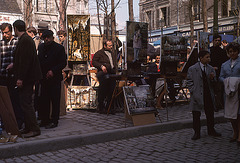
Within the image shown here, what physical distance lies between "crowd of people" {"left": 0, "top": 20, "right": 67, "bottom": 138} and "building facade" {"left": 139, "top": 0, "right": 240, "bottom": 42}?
796 inches

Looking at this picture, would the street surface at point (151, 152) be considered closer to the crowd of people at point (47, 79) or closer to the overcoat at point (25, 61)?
the crowd of people at point (47, 79)

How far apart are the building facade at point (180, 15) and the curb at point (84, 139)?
19.8m

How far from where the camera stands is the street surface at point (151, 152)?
4.89 meters

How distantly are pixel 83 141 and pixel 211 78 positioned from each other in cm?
264

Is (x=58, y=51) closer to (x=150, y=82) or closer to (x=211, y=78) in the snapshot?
(x=211, y=78)

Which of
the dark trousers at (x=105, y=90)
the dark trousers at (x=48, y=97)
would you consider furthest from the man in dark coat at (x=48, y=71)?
the dark trousers at (x=105, y=90)

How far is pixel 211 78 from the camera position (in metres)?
6.32

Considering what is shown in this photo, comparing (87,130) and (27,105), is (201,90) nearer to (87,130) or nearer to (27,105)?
(87,130)

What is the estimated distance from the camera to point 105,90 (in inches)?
340

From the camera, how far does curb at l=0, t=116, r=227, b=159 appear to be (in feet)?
17.0

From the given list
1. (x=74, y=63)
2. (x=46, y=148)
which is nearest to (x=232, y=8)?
(x=74, y=63)

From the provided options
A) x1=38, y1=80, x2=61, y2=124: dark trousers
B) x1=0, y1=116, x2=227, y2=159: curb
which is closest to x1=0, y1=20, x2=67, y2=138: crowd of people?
x1=38, y1=80, x2=61, y2=124: dark trousers

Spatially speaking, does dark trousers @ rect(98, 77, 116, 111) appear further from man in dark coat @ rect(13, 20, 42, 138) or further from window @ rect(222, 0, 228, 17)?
window @ rect(222, 0, 228, 17)

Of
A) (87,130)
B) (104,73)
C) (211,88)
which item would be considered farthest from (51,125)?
(211,88)
